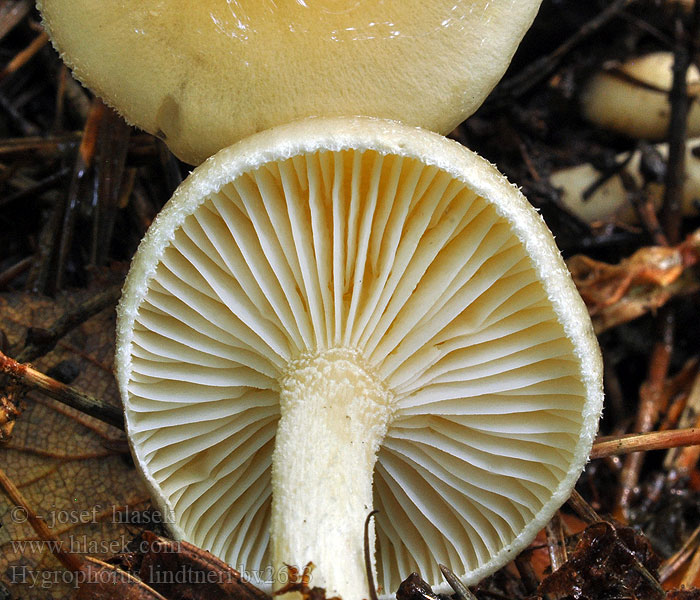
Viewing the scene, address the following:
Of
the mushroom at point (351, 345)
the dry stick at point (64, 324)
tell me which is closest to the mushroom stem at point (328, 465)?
the mushroom at point (351, 345)

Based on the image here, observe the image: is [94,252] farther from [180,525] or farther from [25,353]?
[180,525]

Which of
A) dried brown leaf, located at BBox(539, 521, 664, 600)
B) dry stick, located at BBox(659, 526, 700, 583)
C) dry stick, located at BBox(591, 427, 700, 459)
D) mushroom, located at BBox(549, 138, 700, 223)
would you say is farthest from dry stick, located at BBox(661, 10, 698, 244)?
dried brown leaf, located at BBox(539, 521, 664, 600)

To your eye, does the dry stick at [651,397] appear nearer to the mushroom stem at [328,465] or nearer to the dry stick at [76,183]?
the mushroom stem at [328,465]

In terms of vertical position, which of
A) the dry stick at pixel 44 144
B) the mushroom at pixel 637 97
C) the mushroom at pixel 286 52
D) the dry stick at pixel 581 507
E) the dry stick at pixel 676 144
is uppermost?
the mushroom at pixel 637 97

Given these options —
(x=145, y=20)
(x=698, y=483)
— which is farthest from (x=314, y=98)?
(x=698, y=483)

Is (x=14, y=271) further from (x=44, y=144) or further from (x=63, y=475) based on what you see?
(x=63, y=475)

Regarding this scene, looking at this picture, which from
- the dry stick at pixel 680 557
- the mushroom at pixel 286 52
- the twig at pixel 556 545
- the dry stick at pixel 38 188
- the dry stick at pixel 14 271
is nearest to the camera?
the mushroom at pixel 286 52
